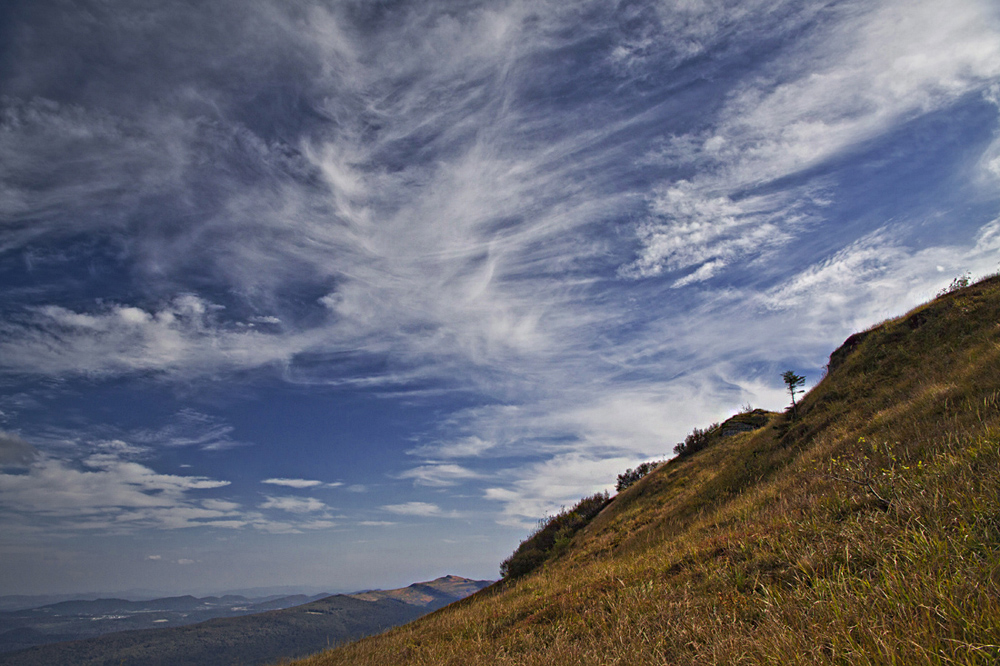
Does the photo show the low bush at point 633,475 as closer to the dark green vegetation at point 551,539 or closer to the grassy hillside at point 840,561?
the dark green vegetation at point 551,539

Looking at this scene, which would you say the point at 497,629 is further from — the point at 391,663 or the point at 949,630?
the point at 949,630

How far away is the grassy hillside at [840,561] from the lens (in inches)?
143

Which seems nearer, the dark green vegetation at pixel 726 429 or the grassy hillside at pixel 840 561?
the grassy hillside at pixel 840 561

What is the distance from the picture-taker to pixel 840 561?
19.0 feet

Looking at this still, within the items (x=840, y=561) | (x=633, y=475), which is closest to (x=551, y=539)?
(x=633, y=475)

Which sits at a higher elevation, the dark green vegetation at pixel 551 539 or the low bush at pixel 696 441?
the low bush at pixel 696 441

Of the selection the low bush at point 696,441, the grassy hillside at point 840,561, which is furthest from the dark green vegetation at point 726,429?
the grassy hillside at point 840,561

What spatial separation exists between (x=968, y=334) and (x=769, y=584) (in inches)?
611

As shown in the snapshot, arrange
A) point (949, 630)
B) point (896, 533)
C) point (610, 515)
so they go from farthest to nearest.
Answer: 1. point (610, 515)
2. point (896, 533)
3. point (949, 630)

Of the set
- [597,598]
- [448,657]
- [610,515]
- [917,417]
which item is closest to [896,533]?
[597,598]

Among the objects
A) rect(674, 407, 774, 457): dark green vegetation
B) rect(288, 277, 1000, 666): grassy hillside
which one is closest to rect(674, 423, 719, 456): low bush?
rect(674, 407, 774, 457): dark green vegetation

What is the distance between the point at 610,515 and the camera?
27594mm

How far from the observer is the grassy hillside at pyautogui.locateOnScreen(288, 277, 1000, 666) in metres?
3.63

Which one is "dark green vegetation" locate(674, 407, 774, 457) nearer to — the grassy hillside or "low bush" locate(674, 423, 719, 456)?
"low bush" locate(674, 423, 719, 456)
